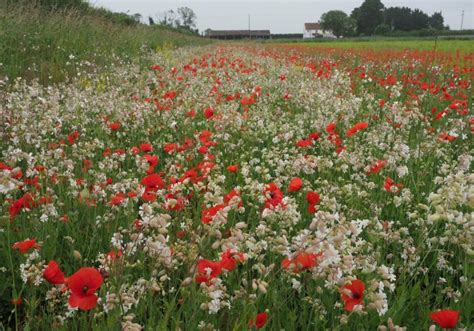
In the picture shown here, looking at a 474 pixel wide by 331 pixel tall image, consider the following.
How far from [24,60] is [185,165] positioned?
682 centimetres

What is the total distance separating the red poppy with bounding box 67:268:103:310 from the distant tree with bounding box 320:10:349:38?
405 ft

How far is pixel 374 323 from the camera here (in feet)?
8.07

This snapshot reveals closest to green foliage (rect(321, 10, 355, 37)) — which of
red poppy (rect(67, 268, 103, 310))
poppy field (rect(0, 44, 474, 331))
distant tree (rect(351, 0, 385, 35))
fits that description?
distant tree (rect(351, 0, 385, 35))

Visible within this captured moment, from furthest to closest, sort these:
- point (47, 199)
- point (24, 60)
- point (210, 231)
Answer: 1. point (24, 60)
2. point (47, 199)
3. point (210, 231)

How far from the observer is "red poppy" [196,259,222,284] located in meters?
1.83

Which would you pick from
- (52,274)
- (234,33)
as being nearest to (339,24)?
(234,33)

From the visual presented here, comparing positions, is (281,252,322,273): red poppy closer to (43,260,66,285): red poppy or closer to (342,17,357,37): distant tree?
(43,260,66,285): red poppy

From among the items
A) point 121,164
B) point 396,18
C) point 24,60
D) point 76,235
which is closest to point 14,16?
point 24,60

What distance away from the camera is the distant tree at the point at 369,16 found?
114m

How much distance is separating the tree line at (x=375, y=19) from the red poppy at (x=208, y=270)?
382 ft

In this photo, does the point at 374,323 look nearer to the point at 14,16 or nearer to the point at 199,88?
the point at 199,88

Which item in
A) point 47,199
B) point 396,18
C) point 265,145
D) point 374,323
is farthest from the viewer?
point 396,18

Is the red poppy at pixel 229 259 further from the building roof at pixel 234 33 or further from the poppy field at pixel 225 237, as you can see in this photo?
the building roof at pixel 234 33

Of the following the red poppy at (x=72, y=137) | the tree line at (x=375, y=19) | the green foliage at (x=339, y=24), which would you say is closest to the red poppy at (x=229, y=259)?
the red poppy at (x=72, y=137)
